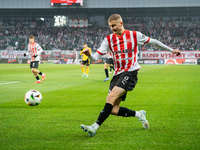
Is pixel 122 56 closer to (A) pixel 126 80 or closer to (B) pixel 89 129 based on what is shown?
(A) pixel 126 80

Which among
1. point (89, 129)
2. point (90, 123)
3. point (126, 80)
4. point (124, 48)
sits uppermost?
point (124, 48)

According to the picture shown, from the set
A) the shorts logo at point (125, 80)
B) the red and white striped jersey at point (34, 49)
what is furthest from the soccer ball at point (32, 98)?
the red and white striped jersey at point (34, 49)

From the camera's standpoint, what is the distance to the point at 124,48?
4363 millimetres

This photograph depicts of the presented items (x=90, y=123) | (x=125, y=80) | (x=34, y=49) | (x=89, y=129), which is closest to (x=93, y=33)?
(x=34, y=49)

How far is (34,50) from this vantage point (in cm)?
1312

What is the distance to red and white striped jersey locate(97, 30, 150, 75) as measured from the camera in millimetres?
4359

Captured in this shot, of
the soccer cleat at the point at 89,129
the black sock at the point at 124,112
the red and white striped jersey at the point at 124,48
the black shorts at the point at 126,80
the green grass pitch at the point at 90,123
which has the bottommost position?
the green grass pitch at the point at 90,123

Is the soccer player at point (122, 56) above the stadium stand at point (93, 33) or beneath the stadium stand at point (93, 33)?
beneath

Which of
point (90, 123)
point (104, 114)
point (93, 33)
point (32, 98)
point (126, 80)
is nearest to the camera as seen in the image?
point (104, 114)

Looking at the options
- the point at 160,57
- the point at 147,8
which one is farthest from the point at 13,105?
the point at 147,8

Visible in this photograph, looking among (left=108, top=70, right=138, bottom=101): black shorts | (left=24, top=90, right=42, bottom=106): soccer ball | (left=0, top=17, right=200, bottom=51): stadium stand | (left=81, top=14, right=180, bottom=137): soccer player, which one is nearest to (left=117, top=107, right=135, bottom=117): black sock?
(left=81, top=14, right=180, bottom=137): soccer player

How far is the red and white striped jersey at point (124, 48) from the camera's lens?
436cm

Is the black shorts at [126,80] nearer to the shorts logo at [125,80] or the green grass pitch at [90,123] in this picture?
the shorts logo at [125,80]

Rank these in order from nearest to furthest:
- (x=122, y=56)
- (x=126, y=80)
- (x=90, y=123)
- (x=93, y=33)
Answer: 1. (x=126, y=80)
2. (x=122, y=56)
3. (x=90, y=123)
4. (x=93, y=33)
